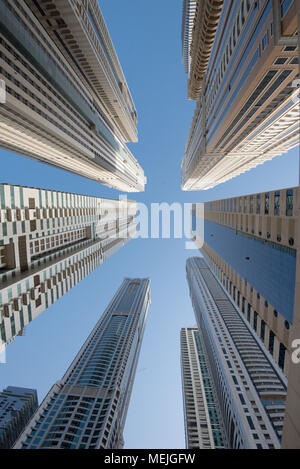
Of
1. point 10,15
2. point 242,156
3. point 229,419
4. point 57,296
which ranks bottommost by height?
point 229,419

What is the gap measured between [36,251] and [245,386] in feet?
310

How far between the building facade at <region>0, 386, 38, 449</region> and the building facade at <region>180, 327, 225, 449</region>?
8549 centimetres

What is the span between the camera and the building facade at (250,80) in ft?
116

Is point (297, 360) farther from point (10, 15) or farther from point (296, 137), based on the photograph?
point (296, 137)

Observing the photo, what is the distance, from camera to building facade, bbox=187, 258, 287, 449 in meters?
73.1

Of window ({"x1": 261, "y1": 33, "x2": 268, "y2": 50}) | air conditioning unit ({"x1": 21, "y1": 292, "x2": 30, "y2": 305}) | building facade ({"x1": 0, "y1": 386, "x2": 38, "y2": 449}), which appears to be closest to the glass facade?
window ({"x1": 261, "y1": 33, "x2": 268, "y2": 50})

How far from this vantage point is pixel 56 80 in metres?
66.1

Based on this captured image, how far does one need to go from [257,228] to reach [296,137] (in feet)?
179

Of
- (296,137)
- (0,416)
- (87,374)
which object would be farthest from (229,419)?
(0,416)

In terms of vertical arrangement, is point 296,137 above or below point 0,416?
above

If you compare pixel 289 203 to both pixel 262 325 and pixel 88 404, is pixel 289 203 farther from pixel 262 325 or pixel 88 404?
pixel 88 404

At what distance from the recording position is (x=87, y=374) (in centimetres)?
10306

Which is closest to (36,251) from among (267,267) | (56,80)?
(267,267)

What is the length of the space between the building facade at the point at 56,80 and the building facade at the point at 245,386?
110m
